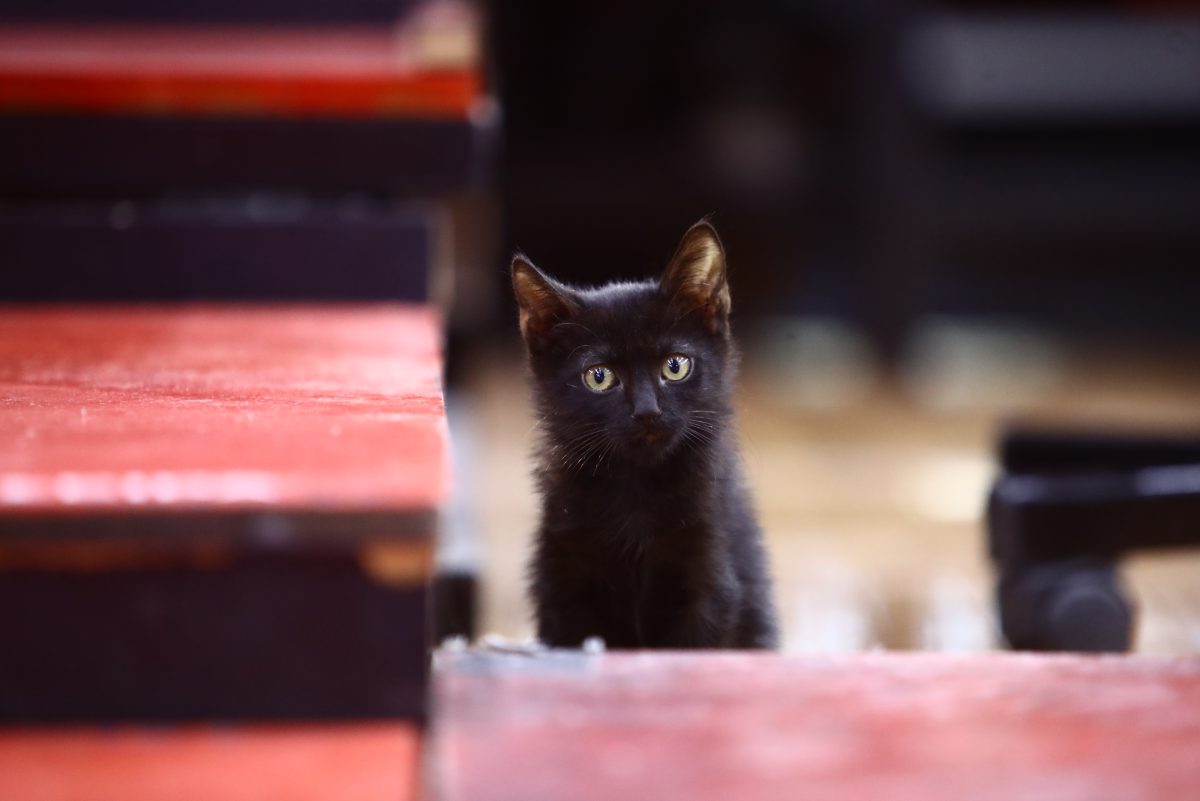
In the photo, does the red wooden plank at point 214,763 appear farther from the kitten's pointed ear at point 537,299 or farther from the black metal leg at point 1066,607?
the black metal leg at point 1066,607

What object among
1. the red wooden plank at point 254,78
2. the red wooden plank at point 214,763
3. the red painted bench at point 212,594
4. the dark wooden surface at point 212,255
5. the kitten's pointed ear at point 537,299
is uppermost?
the red wooden plank at point 254,78

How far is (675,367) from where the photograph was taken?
1368mm

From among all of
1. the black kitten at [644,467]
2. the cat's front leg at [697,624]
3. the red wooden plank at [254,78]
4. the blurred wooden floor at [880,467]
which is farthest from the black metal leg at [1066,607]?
the red wooden plank at [254,78]

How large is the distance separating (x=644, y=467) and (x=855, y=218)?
4578 mm

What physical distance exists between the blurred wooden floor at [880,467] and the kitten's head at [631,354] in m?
0.11

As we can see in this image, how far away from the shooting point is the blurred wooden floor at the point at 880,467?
237 cm

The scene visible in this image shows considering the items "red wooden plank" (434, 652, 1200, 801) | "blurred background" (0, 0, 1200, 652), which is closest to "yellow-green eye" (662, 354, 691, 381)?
"red wooden plank" (434, 652, 1200, 801)

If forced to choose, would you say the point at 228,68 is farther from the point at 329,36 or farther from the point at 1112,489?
the point at 1112,489

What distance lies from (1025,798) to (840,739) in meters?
A: 0.13

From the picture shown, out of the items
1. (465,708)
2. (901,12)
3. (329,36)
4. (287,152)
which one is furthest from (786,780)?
(901,12)

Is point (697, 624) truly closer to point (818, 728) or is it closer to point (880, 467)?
point (818, 728)

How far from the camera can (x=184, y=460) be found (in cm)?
96

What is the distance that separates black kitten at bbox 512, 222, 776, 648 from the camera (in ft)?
4.12

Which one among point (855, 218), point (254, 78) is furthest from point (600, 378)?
point (855, 218)
